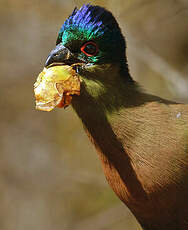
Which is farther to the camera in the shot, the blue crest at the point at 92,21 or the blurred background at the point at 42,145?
the blurred background at the point at 42,145

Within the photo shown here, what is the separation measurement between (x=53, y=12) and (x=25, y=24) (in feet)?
2.81

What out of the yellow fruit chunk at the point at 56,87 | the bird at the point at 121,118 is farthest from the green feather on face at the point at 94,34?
the yellow fruit chunk at the point at 56,87

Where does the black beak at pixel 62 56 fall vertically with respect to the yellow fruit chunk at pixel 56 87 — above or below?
above

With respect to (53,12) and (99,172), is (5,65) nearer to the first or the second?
(53,12)

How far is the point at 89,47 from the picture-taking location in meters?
1.93

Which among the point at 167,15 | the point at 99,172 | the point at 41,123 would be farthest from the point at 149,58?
the point at 41,123

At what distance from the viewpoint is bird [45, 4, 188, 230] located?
1.95 m

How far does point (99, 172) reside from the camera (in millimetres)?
5480

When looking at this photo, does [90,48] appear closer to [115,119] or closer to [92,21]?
[92,21]

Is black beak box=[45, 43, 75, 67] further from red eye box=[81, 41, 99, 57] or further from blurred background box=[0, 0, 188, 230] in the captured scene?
blurred background box=[0, 0, 188, 230]

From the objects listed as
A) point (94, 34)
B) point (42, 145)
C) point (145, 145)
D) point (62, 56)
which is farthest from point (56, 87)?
point (42, 145)

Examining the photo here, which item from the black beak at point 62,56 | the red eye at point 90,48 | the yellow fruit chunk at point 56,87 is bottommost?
the yellow fruit chunk at point 56,87

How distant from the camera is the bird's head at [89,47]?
76.2 inches

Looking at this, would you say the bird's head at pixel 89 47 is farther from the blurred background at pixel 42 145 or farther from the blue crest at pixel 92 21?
the blurred background at pixel 42 145
